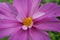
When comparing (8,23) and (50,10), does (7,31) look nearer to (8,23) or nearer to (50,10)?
(8,23)

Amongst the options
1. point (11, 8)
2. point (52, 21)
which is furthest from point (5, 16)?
point (52, 21)

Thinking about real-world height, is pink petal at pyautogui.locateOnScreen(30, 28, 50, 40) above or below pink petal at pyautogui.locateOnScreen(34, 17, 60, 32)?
below

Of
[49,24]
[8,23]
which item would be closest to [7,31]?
[8,23]

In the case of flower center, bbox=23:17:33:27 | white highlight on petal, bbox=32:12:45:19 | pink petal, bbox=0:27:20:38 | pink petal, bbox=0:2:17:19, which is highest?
pink petal, bbox=0:2:17:19

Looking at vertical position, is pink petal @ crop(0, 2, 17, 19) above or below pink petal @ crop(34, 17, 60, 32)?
above

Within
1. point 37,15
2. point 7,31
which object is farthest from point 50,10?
point 7,31
